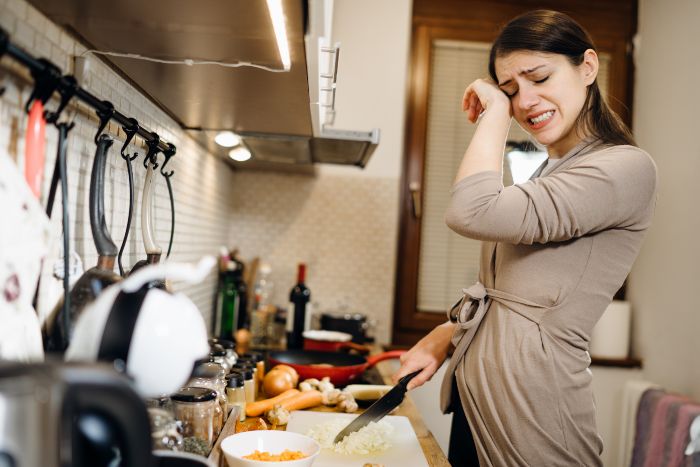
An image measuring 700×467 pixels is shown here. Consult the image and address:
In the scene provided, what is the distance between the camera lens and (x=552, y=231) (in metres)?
1.11

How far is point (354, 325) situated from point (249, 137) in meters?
0.95

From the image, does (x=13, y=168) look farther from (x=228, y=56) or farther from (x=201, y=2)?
(x=228, y=56)

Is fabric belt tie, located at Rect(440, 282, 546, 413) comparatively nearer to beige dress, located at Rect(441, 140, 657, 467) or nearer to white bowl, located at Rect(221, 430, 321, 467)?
beige dress, located at Rect(441, 140, 657, 467)

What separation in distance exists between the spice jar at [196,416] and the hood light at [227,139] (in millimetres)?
1006

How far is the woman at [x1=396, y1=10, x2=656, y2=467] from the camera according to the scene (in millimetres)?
1110

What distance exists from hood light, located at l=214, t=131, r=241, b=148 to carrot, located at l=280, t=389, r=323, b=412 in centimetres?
78

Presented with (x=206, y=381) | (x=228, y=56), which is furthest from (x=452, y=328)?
(x=228, y=56)

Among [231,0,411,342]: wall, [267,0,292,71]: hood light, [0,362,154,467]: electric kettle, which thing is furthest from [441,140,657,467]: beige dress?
[231,0,411,342]: wall

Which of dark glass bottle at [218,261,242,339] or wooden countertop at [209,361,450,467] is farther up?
dark glass bottle at [218,261,242,339]

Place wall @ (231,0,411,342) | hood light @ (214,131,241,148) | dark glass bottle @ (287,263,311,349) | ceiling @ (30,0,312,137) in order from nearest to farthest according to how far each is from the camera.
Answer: ceiling @ (30,0,312,137) < hood light @ (214,131,241,148) < dark glass bottle @ (287,263,311,349) < wall @ (231,0,411,342)

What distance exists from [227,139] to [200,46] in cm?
90

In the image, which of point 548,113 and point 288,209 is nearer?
point 548,113

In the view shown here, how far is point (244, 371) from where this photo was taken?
4.73 ft

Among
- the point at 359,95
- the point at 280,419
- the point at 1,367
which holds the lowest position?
the point at 280,419
